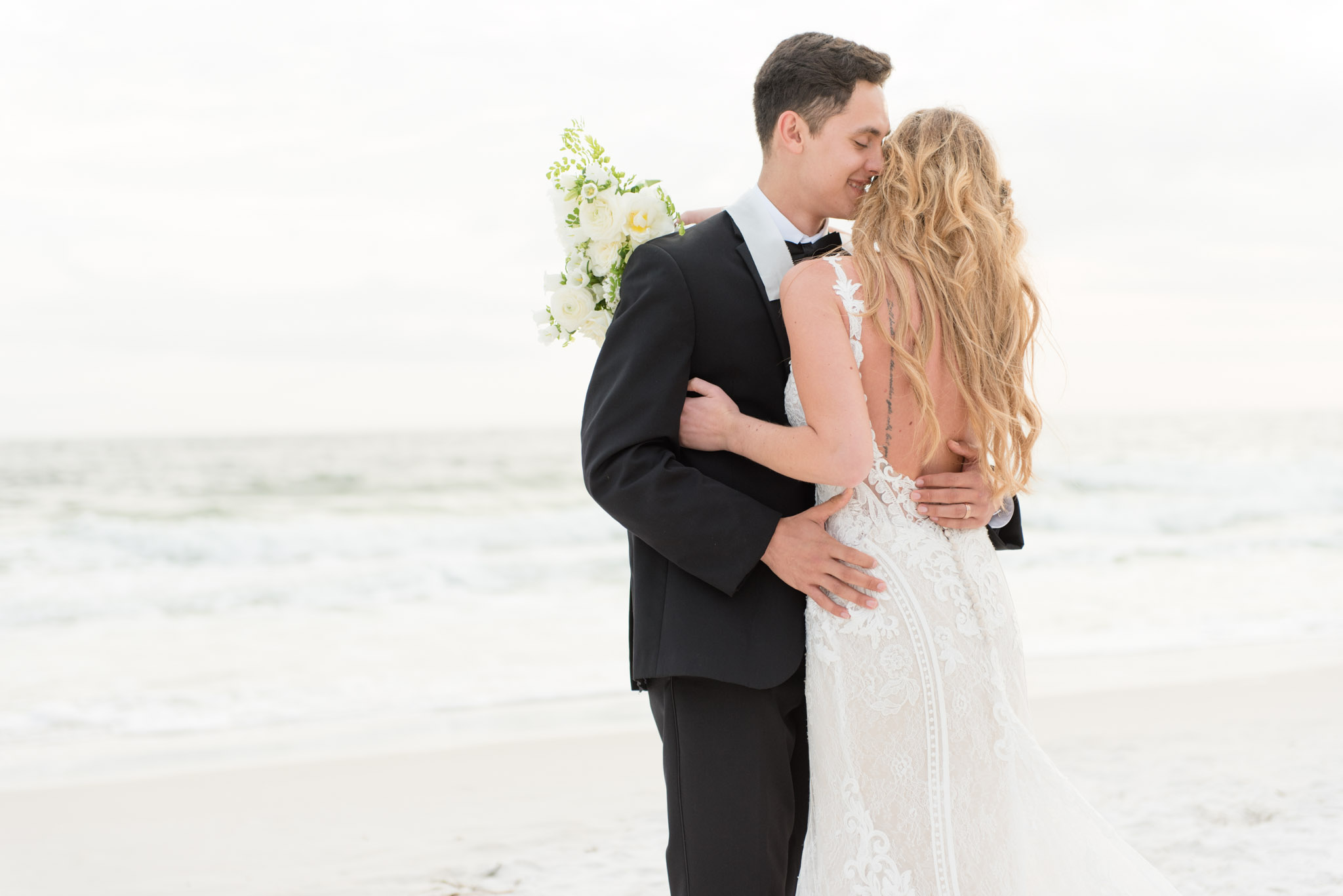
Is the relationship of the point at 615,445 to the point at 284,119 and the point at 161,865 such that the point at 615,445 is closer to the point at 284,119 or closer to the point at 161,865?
the point at 161,865

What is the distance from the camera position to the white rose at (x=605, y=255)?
2096mm

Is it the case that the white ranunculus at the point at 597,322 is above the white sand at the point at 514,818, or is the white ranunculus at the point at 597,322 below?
above

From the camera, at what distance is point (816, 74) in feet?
6.36

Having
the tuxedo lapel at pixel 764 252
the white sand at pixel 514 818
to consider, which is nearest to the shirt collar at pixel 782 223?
the tuxedo lapel at pixel 764 252

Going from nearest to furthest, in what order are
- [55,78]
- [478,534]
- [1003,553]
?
[1003,553] < [478,534] < [55,78]

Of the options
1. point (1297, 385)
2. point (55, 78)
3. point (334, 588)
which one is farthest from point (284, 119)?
point (1297, 385)

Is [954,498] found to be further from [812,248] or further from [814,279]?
[812,248]

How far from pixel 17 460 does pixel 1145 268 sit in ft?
77.3

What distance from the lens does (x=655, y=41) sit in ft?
29.9

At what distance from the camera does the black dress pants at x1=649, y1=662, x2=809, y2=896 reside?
6.02 ft

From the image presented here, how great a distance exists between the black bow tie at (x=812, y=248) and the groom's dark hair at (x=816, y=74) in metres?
0.24

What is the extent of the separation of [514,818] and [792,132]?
3.46 meters

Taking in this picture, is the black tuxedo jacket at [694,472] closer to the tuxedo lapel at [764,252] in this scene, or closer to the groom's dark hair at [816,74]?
the tuxedo lapel at [764,252]

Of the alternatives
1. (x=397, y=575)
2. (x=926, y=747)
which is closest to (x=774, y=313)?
(x=926, y=747)
